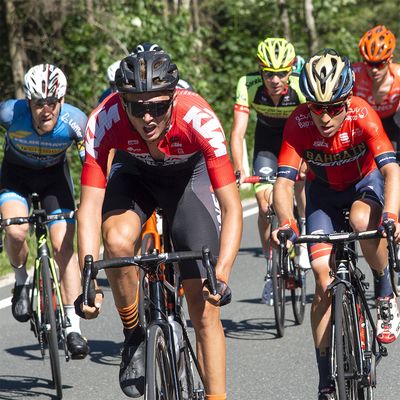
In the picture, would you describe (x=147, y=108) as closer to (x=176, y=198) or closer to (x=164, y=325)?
(x=176, y=198)

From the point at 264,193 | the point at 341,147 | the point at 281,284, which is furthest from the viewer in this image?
the point at 264,193

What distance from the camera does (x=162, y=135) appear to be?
3.74m

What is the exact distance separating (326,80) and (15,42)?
12.7 metres

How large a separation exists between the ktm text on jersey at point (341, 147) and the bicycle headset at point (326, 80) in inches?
10.0

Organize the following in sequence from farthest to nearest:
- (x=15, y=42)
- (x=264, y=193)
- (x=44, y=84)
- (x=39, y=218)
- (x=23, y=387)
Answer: (x=15, y=42)
(x=264, y=193)
(x=44, y=84)
(x=39, y=218)
(x=23, y=387)

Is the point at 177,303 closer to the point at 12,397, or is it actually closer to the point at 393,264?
the point at 393,264

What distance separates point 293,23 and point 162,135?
2482 centimetres

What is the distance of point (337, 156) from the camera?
456 cm

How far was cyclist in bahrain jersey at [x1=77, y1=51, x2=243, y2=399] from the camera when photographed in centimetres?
356

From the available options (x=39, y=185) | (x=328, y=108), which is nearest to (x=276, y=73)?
(x=39, y=185)

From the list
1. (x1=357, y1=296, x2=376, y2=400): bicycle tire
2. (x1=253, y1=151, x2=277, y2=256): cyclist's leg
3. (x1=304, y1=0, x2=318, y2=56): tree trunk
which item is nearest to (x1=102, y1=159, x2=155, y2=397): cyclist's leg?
(x1=357, y1=296, x2=376, y2=400): bicycle tire

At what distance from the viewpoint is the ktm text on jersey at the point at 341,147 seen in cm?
441

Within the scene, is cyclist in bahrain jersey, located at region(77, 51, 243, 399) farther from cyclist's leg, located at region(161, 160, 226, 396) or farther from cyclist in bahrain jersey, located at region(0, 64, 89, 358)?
cyclist in bahrain jersey, located at region(0, 64, 89, 358)

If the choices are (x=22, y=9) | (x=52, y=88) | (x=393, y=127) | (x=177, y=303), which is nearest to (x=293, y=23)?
(x=22, y=9)
